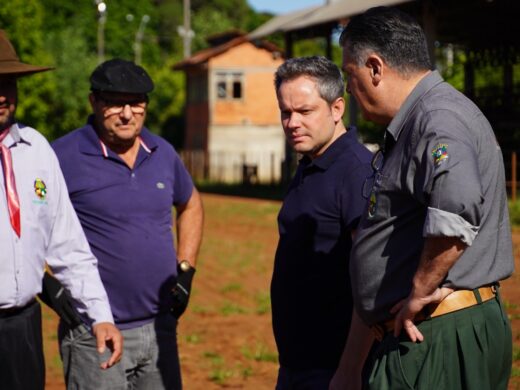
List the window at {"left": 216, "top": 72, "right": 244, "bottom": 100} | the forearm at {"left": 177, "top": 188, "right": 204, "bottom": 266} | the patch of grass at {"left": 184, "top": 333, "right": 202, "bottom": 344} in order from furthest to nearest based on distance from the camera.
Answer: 1. the window at {"left": 216, "top": 72, "right": 244, "bottom": 100}
2. the patch of grass at {"left": 184, "top": 333, "right": 202, "bottom": 344}
3. the forearm at {"left": 177, "top": 188, "right": 204, "bottom": 266}

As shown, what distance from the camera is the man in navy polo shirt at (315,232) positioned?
4512 millimetres

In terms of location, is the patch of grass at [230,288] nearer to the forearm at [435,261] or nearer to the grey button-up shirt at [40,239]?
the grey button-up shirt at [40,239]

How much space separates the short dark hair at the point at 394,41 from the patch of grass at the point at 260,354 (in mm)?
6485

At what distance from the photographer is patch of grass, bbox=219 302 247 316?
496 inches

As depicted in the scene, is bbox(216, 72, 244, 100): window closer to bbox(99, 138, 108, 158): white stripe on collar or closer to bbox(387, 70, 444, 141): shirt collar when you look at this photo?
bbox(99, 138, 108, 158): white stripe on collar

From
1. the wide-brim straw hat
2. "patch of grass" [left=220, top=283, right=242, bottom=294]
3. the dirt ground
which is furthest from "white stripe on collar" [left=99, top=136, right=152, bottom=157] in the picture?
"patch of grass" [left=220, top=283, right=242, bottom=294]

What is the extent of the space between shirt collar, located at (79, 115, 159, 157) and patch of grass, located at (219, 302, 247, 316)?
661cm

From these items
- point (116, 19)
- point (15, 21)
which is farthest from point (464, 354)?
point (116, 19)

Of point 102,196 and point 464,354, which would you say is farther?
point 102,196

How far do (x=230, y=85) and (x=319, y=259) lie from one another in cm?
5227

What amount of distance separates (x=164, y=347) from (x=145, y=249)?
536 millimetres

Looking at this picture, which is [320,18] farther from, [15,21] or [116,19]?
[116,19]

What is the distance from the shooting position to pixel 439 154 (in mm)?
3383

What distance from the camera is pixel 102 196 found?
19.1ft
